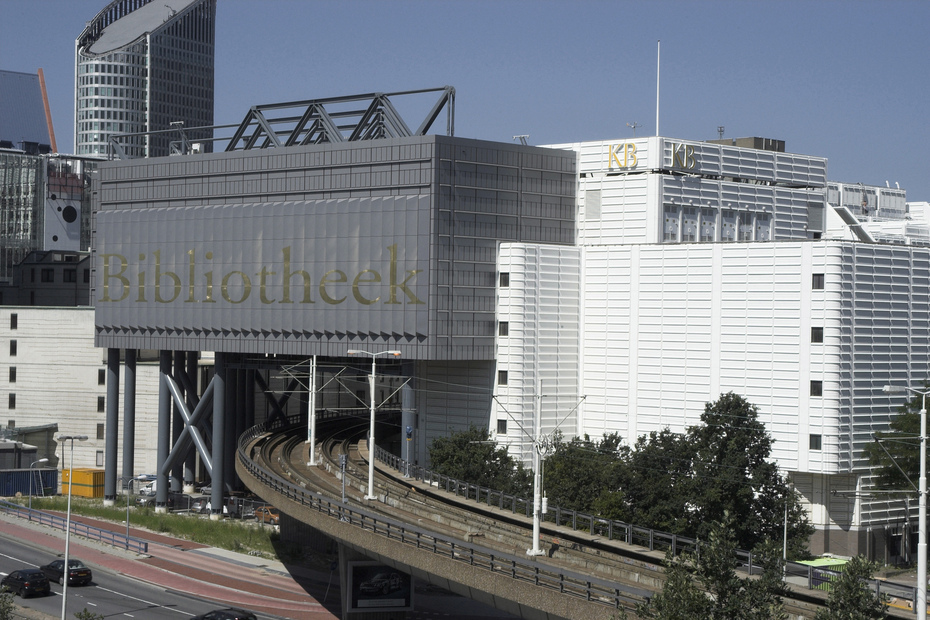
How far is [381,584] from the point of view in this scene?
68875mm

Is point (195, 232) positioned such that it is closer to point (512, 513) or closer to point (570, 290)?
point (570, 290)

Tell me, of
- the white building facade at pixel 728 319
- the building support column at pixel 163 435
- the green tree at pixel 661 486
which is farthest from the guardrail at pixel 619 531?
the building support column at pixel 163 435

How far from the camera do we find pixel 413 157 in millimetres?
90875

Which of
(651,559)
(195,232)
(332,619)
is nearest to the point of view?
(651,559)

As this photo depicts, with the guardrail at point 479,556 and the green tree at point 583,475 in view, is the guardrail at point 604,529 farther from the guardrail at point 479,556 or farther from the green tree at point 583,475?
the green tree at point 583,475

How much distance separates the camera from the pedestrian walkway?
77.8 meters

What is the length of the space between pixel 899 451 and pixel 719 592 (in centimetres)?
4328

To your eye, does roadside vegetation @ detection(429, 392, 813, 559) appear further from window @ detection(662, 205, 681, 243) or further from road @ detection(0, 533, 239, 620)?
road @ detection(0, 533, 239, 620)

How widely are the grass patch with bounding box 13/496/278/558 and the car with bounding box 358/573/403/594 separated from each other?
25.3 metres

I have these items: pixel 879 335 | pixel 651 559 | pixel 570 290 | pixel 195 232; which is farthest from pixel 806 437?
pixel 195 232

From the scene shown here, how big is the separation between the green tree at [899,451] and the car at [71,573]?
50061 mm

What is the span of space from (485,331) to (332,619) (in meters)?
26.3

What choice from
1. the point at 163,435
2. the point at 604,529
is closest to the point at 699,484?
the point at 604,529

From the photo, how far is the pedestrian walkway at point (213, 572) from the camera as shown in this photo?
77750mm
